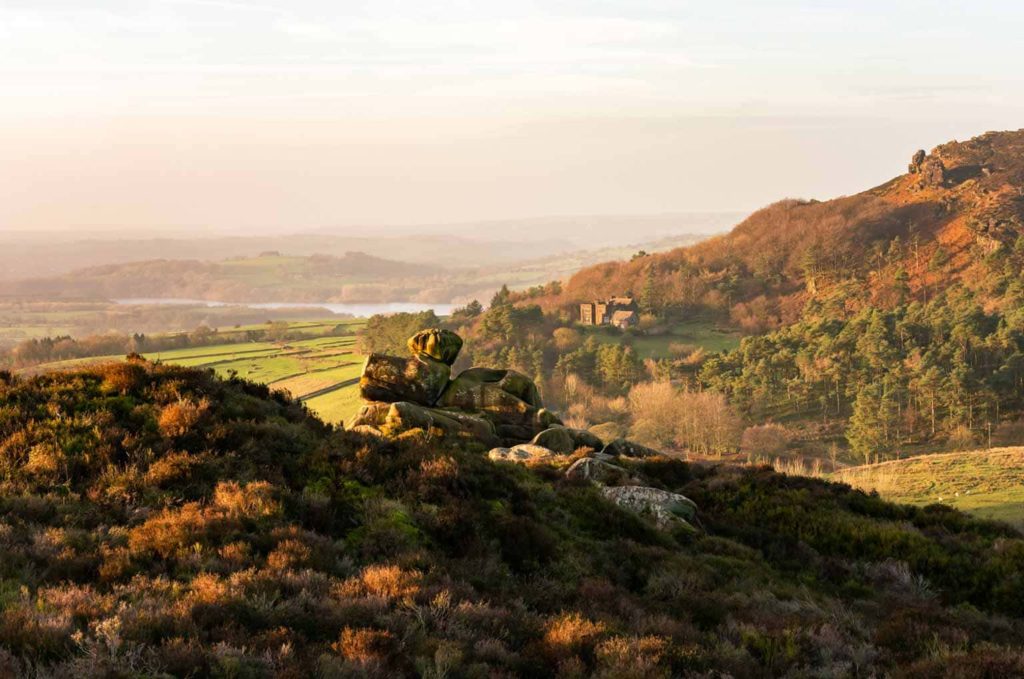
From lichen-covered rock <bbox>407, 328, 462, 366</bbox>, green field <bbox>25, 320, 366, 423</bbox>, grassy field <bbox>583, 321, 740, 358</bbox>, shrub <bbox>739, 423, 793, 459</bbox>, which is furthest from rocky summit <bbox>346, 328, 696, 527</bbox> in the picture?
grassy field <bbox>583, 321, 740, 358</bbox>

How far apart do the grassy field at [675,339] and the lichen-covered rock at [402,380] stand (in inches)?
5088

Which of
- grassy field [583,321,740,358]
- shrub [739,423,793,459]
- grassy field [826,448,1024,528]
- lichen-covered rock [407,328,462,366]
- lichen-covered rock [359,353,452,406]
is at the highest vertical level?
→ lichen-covered rock [407,328,462,366]

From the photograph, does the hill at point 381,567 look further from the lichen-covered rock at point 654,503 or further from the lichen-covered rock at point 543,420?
the lichen-covered rock at point 543,420

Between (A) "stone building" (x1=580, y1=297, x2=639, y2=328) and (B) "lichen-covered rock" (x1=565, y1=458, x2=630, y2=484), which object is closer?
(B) "lichen-covered rock" (x1=565, y1=458, x2=630, y2=484)

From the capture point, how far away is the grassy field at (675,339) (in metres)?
164

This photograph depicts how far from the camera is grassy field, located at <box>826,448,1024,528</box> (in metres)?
48.2

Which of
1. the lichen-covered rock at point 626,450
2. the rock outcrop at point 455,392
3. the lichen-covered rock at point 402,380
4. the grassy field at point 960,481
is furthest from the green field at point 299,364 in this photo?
the lichen-covered rock at point 626,450

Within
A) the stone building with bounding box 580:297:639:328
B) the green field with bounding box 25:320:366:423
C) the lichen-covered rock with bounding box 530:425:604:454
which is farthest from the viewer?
the stone building with bounding box 580:297:639:328

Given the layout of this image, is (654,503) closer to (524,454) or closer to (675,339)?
(524,454)

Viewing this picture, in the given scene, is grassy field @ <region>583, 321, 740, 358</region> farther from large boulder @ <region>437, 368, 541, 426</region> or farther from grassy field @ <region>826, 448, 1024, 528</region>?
large boulder @ <region>437, 368, 541, 426</region>

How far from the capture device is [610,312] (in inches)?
7426

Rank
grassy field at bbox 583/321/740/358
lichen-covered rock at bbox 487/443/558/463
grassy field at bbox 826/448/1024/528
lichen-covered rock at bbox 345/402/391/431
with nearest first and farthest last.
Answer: lichen-covered rock at bbox 487/443/558/463
lichen-covered rock at bbox 345/402/391/431
grassy field at bbox 826/448/1024/528
grassy field at bbox 583/321/740/358

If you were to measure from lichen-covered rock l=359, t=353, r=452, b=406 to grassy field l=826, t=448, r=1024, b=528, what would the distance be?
2736cm

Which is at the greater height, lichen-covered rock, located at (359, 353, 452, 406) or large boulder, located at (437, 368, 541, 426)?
lichen-covered rock, located at (359, 353, 452, 406)
